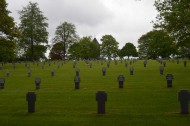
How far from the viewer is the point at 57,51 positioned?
11269 centimetres

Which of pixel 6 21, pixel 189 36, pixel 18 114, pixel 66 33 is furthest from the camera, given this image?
pixel 66 33

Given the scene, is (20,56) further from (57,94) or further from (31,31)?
(57,94)

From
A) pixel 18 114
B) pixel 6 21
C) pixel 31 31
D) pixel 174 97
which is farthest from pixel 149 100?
pixel 31 31

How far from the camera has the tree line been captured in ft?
107

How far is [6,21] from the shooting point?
1988 inches

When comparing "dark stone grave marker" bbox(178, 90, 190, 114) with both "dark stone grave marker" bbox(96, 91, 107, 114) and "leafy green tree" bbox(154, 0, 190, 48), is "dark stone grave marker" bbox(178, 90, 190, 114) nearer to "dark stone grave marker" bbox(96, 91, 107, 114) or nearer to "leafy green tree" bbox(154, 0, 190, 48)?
"dark stone grave marker" bbox(96, 91, 107, 114)

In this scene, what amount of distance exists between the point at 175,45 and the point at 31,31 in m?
47.4

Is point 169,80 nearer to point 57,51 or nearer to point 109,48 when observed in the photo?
point 57,51

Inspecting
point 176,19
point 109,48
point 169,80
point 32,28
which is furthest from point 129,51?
point 169,80

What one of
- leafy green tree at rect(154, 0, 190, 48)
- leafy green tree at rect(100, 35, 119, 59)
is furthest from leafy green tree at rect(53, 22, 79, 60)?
leafy green tree at rect(154, 0, 190, 48)

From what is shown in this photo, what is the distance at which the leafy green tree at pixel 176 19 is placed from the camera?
3027 cm

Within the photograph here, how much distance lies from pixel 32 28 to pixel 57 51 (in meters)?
35.1

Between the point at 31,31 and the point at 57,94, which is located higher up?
the point at 31,31

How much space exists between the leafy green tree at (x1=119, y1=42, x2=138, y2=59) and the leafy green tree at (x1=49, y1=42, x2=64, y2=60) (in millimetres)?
38430
